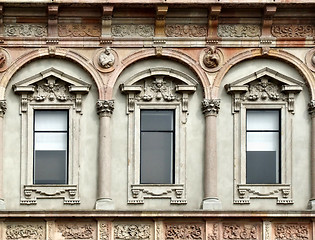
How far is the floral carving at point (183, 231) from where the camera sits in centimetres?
3966

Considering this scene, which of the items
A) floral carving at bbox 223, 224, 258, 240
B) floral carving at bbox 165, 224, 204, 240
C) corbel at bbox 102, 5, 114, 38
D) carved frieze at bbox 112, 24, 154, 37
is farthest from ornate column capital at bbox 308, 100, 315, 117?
corbel at bbox 102, 5, 114, 38

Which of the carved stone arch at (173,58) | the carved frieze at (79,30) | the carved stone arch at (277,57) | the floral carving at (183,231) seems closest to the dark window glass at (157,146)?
the carved stone arch at (173,58)

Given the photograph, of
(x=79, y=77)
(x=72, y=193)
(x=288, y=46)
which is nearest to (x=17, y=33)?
(x=79, y=77)

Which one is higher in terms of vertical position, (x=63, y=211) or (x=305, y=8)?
(x=305, y=8)

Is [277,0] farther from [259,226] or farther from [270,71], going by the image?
[259,226]

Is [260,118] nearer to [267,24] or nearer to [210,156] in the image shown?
[210,156]

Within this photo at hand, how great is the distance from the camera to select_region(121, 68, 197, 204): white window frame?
131ft

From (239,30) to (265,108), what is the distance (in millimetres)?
2192

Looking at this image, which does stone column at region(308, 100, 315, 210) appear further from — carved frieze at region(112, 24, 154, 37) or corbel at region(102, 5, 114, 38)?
corbel at region(102, 5, 114, 38)

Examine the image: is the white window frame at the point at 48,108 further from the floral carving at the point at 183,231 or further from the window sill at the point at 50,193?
the floral carving at the point at 183,231

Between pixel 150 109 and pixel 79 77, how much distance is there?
2.06m

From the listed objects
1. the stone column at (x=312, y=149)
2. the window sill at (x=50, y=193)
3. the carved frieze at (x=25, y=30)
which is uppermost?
the carved frieze at (x=25, y=30)

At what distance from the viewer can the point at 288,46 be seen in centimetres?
4072

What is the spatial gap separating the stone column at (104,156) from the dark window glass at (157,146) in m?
0.91
